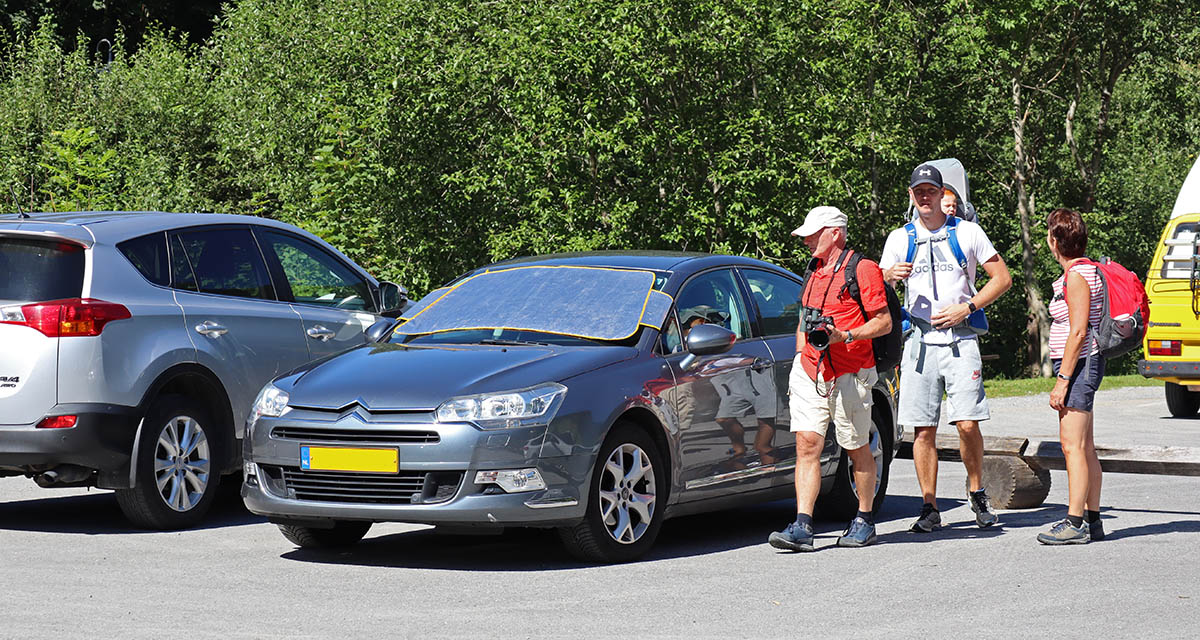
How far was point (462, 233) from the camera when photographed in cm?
2800

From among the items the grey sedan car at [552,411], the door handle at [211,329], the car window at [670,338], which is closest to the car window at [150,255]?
the door handle at [211,329]

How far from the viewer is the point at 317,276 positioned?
34.6 ft

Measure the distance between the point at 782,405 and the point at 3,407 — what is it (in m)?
4.28

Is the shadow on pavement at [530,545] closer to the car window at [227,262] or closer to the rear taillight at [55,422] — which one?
the rear taillight at [55,422]

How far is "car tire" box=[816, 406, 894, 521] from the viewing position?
9453mm

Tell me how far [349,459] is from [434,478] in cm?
43

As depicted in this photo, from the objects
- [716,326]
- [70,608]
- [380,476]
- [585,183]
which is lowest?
[70,608]

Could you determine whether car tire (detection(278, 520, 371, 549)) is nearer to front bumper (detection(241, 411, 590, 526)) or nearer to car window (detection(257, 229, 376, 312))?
front bumper (detection(241, 411, 590, 526))

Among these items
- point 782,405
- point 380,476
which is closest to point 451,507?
point 380,476

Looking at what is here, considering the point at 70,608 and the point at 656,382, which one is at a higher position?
the point at 656,382

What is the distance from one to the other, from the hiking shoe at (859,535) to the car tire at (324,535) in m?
2.51

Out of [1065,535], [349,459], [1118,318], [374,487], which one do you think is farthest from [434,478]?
[1118,318]

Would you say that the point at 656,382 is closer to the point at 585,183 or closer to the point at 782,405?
the point at 782,405

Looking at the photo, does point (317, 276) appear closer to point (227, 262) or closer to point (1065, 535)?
point (227, 262)
